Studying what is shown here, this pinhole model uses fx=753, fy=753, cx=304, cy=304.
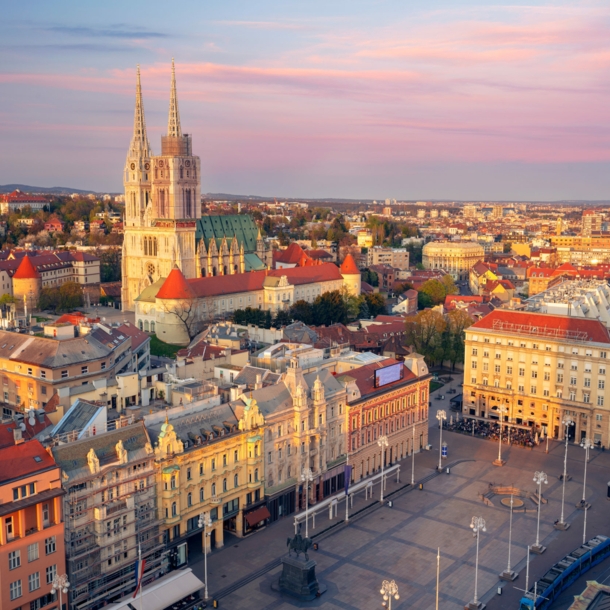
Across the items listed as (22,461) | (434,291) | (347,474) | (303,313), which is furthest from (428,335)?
(22,461)

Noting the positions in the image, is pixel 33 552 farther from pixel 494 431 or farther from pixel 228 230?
pixel 228 230

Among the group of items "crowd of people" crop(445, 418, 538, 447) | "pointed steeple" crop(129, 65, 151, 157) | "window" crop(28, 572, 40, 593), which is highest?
"pointed steeple" crop(129, 65, 151, 157)

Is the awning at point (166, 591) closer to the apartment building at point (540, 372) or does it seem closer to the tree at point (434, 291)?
the apartment building at point (540, 372)

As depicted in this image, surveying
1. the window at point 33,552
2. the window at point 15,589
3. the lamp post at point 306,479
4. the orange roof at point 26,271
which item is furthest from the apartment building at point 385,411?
the orange roof at point 26,271

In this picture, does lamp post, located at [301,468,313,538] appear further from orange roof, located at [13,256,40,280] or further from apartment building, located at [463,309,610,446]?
orange roof, located at [13,256,40,280]

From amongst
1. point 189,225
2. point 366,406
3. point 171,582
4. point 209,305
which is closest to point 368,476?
point 366,406

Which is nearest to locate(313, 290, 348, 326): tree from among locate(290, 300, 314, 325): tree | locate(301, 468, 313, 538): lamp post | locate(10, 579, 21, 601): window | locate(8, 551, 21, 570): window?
locate(290, 300, 314, 325): tree

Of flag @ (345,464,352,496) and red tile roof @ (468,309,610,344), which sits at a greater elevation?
red tile roof @ (468,309,610,344)
